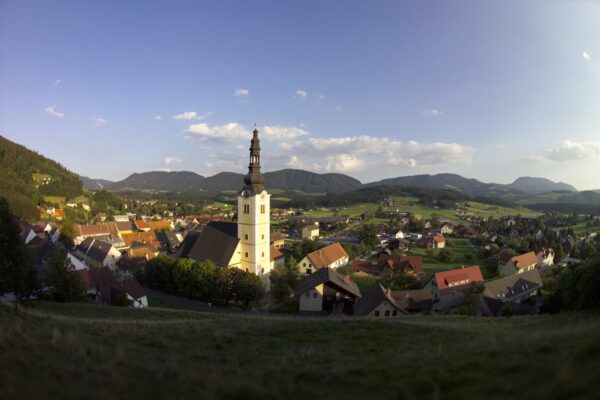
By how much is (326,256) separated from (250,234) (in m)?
20.2

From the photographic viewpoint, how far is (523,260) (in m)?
57.3

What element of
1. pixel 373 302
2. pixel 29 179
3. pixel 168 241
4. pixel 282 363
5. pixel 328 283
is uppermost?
pixel 29 179

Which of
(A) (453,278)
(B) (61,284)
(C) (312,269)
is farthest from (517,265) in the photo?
(B) (61,284)

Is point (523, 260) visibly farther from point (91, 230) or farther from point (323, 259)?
point (91, 230)

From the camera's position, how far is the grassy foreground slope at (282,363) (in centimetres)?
537

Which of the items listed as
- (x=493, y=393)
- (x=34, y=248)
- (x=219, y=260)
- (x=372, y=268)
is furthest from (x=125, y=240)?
(x=493, y=393)

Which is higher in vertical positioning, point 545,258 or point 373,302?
point 373,302

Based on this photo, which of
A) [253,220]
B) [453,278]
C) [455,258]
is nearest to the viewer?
[253,220]

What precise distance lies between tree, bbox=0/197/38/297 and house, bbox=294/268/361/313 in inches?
941

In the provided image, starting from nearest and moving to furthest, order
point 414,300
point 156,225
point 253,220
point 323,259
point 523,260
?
point 414,300 < point 253,220 < point 323,259 < point 523,260 < point 156,225

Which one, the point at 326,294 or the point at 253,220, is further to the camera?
the point at 253,220

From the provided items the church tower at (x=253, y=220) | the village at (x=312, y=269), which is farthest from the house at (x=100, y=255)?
the church tower at (x=253, y=220)

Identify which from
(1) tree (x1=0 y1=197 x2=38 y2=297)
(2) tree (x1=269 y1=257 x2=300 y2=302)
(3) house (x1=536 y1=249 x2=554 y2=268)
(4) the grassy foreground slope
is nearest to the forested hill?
(1) tree (x1=0 y1=197 x2=38 y2=297)

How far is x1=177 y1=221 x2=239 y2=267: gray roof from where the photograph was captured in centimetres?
4191
